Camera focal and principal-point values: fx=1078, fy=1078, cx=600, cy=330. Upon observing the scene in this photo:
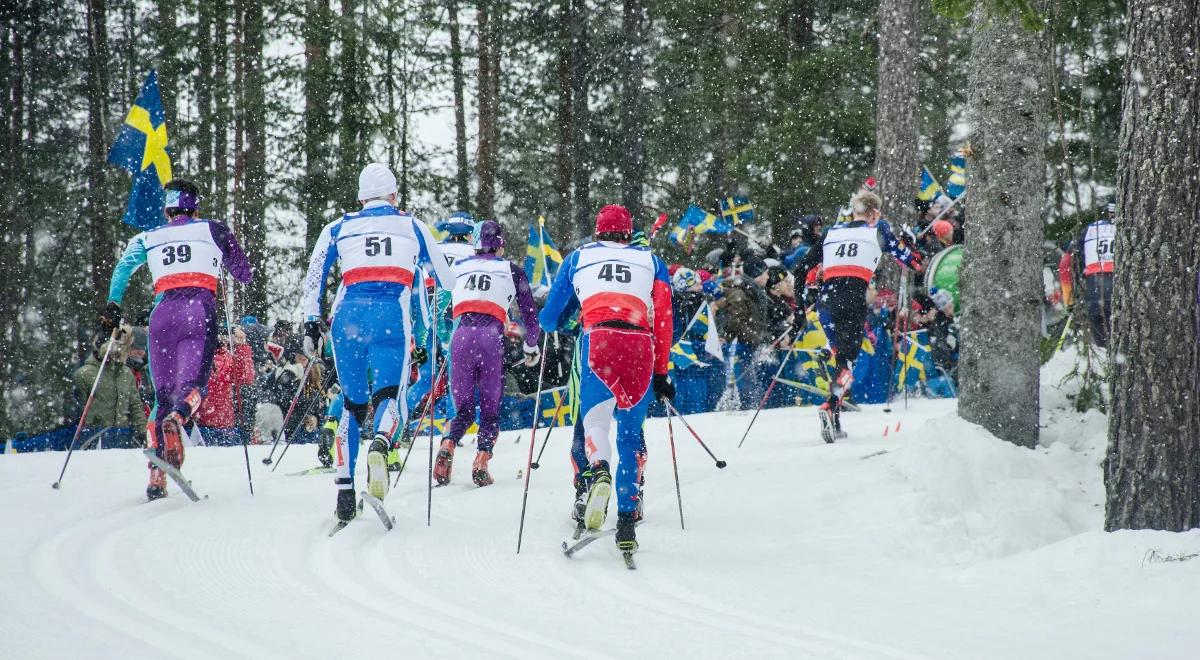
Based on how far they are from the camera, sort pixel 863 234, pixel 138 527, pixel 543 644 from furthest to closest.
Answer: pixel 863 234 → pixel 138 527 → pixel 543 644

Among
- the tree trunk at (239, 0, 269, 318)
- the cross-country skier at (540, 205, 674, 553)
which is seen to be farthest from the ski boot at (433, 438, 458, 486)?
the tree trunk at (239, 0, 269, 318)

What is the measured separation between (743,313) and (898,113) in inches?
135

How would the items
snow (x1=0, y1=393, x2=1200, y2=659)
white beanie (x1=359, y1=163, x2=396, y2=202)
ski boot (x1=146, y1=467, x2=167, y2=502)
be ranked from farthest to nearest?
ski boot (x1=146, y1=467, x2=167, y2=502) → white beanie (x1=359, y1=163, x2=396, y2=202) → snow (x1=0, y1=393, x2=1200, y2=659)

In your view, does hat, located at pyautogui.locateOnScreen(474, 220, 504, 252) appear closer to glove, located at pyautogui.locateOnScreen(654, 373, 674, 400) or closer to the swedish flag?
glove, located at pyautogui.locateOnScreen(654, 373, 674, 400)

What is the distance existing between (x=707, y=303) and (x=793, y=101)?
7665 millimetres

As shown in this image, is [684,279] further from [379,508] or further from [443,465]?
[379,508]

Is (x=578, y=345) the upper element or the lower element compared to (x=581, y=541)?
upper

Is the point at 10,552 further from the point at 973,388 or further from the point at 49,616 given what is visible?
the point at 973,388

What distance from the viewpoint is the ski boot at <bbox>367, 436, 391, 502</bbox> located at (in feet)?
21.4

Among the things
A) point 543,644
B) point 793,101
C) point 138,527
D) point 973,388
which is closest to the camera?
point 543,644

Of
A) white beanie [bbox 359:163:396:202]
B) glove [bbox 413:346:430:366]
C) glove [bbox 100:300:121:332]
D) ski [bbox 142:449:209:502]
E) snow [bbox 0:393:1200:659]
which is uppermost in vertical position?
white beanie [bbox 359:163:396:202]

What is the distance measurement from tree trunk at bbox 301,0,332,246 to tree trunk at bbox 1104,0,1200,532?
53.5 ft

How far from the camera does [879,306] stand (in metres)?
14.0

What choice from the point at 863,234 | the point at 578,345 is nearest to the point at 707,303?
the point at 863,234
